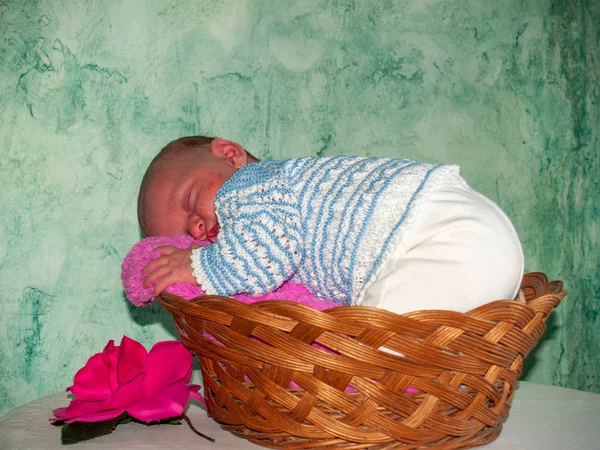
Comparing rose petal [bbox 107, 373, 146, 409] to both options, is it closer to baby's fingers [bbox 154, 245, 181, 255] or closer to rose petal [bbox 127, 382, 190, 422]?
rose petal [bbox 127, 382, 190, 422]

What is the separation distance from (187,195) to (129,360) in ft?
0.98

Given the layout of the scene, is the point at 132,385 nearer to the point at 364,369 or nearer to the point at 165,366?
the point at 165,366

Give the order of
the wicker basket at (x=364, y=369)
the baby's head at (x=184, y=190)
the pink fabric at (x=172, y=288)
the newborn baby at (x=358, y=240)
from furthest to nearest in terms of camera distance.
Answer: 1. the baby's head at (x=184, y=190)
2. the pink fabric at (x=172, y=288)
3. the newborn baby at (x=358, y=240)
4. the wicker basket at (x=364, y=369)

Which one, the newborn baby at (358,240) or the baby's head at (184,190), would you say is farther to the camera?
the baby's head at (184,190)

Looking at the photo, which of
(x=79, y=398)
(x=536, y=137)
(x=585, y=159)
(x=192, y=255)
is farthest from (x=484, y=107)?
(x=79, y=398)

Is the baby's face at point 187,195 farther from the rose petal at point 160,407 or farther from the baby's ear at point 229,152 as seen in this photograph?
the rose petal at point 160,407

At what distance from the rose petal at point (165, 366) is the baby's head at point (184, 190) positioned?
0.24 m

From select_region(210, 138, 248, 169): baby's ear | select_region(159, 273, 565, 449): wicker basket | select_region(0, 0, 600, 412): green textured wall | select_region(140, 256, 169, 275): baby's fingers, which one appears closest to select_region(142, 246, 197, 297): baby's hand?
select_region(140, 256, 169, 275): baby's fingers

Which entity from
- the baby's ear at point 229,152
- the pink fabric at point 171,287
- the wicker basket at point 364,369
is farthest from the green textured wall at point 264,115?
the wicker basket at point 364,369

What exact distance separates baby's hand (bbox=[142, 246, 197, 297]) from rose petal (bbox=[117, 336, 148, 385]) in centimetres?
8

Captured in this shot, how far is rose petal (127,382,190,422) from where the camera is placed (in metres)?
0.89

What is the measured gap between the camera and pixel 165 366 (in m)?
0.92

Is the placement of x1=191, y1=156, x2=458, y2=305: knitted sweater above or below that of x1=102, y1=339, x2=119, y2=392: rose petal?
above

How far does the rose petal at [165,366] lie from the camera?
3.01ft
